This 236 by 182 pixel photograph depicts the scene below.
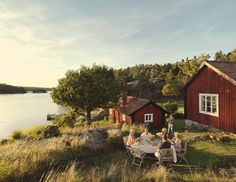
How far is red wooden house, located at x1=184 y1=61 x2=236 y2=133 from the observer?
1773cm

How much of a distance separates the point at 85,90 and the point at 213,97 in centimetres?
1605

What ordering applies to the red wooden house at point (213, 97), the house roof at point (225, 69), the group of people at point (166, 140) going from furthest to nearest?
the red wooden house at point (213, 97) → the house roof at point (225, 69) → the group of people at point (166, 140)

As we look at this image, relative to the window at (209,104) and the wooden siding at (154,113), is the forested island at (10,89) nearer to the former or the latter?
the wooden siding at (154,113)

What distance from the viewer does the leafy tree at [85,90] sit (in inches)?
1239

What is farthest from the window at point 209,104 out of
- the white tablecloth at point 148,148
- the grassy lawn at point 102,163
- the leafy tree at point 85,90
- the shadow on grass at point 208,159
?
the leafy tree at point 85,90

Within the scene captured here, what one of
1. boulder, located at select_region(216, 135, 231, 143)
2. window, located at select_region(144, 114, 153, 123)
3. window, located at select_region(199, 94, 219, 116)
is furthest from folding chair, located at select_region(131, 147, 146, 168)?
window, located at select_region(144, 114, 153, 123)

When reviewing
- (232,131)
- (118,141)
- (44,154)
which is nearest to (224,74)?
(232,131)

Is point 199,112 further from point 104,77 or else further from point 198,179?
point 104,77

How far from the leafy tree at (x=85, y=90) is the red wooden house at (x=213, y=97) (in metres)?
12.1

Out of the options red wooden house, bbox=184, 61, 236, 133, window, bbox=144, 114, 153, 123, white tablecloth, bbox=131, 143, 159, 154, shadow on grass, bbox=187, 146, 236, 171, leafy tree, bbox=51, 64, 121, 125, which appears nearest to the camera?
shadow on grass, bbox=187, 146, 236, 171

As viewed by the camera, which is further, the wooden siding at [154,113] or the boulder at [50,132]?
the wooden siding at [154,113]

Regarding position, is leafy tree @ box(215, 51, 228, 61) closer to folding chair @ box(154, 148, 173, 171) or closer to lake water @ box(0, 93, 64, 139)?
lake water @ box(0, 93, 64, 139)

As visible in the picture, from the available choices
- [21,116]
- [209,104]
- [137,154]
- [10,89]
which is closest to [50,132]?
[137,154]

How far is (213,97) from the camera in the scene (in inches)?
770
